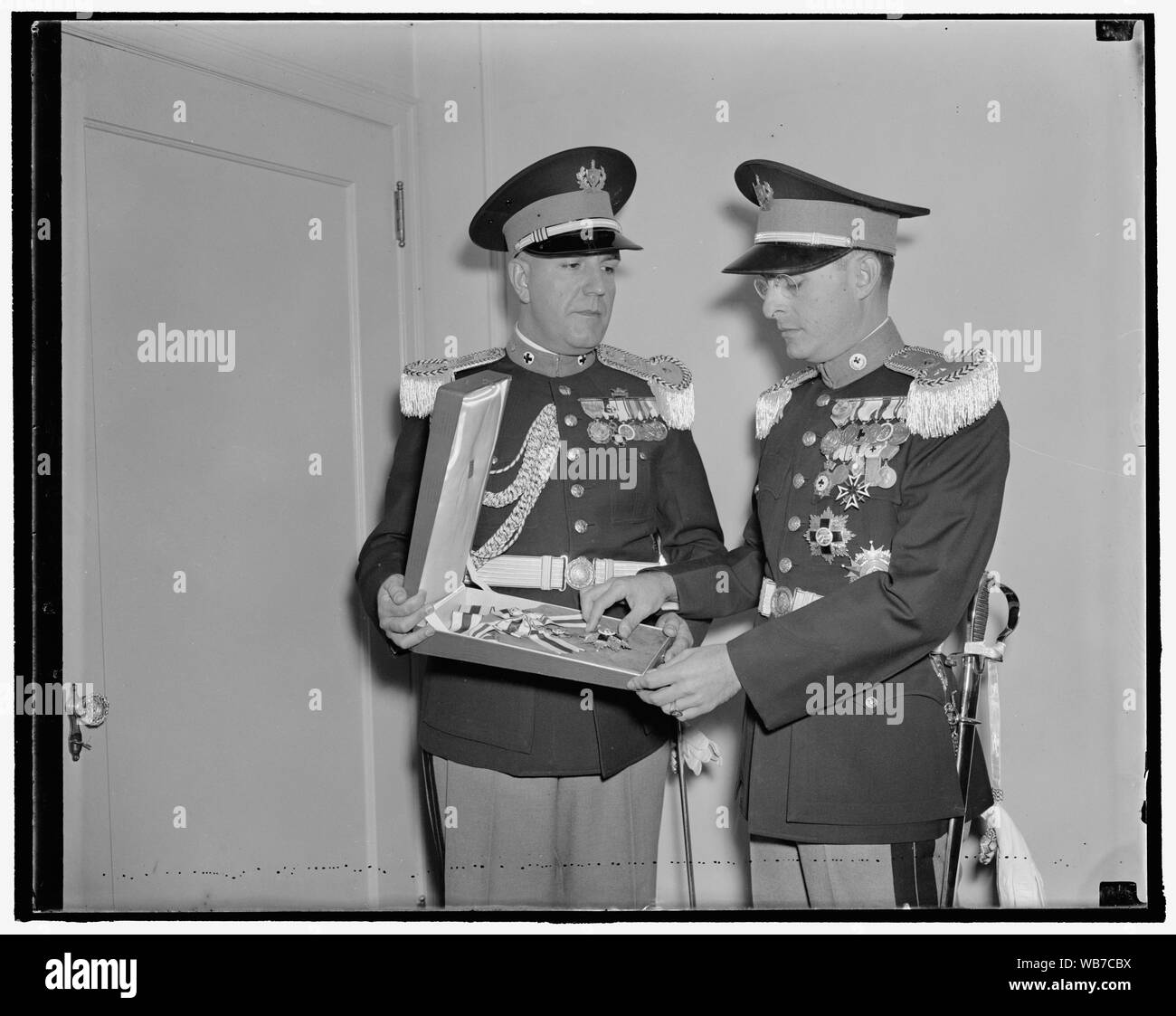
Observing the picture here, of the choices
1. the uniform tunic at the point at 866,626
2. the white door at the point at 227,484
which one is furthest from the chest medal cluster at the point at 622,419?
the white door at the point at 227,484

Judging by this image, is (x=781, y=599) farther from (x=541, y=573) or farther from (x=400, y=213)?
(x=400, y=213)

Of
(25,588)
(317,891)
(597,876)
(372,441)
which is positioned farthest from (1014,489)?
(25,588)

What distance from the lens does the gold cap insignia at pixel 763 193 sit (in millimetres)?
1943

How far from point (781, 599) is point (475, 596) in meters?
0.48

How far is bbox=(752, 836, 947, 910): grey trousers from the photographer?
5.88ft

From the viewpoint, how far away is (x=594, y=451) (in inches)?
80.2

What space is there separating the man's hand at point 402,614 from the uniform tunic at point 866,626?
474mm

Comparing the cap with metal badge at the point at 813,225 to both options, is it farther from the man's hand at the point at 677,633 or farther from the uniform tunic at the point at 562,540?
the man's hand at the point at 677,633

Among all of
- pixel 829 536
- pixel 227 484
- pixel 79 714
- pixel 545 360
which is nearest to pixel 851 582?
pixel 829 536

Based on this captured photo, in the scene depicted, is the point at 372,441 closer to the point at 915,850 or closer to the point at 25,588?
the point at 25,588

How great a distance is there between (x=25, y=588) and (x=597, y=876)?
3.53ft

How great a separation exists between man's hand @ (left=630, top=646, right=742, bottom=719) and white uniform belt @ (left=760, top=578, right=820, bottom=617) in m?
0.12

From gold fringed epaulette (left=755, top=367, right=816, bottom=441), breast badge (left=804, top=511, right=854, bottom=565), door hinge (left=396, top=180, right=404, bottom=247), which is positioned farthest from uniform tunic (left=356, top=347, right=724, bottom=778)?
door hinge (left=396, top=180, right=404, bottom=247)
